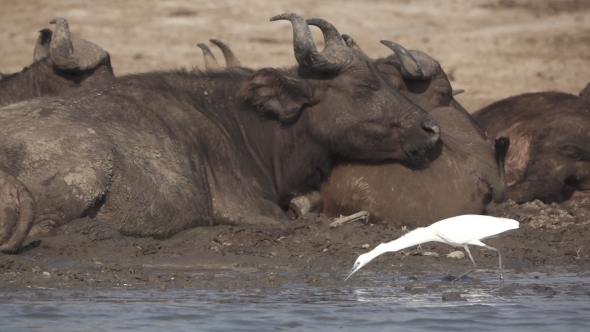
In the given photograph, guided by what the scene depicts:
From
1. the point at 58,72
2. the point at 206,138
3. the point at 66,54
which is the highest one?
the point at 66,54

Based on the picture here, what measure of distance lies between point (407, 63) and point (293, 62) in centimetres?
1067

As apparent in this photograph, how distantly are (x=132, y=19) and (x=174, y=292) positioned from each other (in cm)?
1702

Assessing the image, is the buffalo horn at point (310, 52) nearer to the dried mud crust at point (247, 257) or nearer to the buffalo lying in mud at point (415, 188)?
the buffalo lying in mud at point (415, 188)

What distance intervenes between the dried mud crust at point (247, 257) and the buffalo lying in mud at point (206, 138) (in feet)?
0.73

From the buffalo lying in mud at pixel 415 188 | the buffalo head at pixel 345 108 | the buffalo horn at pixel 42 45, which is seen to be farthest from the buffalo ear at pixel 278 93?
the buffalo horn at pixel 42 45

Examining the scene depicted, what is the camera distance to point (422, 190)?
9.50m

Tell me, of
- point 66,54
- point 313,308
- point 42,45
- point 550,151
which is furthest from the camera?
point 550,151

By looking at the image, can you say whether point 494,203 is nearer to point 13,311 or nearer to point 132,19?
point 13,311

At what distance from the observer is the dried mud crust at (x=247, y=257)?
284 inches

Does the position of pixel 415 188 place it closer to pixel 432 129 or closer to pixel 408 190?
pixel 408 190

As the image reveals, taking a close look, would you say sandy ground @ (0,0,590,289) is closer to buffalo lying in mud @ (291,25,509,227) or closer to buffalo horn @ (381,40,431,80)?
buffalo lying in mud @ (291,25,509,227)

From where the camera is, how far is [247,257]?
7.95 metres

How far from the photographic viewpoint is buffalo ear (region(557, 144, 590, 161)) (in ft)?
38.2

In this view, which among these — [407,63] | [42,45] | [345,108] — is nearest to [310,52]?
[345,108]
